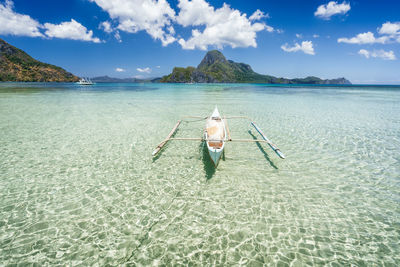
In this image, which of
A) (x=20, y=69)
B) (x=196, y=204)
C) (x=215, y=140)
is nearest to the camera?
(x=196, y=204)

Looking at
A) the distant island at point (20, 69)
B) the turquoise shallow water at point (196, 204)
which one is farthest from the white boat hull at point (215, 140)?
the distant island at point (20, 69)

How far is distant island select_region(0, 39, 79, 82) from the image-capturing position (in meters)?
139

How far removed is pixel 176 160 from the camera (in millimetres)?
8242

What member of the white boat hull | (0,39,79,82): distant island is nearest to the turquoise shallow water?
the white boat hull

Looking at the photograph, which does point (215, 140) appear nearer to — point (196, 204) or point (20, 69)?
point (196, 204)

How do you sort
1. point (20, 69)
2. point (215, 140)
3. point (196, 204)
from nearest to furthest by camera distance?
point (196, 204) → point (215, 140) → point (20, 69)

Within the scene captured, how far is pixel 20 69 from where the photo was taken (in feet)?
493

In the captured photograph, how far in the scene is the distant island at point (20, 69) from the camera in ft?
456

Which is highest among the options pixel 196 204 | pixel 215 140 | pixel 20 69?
pixel 20 69

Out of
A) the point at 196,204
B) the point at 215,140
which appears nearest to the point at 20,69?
the point at 215,140

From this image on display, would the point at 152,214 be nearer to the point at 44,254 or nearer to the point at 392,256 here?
the point at 44,254

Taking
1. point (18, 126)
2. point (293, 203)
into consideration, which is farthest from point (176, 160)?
point (18, 126)

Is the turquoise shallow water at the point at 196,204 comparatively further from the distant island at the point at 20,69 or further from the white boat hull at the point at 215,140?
the distant island at the point at 20,69

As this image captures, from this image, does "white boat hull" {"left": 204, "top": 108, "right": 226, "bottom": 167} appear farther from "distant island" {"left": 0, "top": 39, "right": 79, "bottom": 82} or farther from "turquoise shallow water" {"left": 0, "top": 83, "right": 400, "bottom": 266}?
"distant island" {"left": 0, "top": 39, "right": 79, "bottom": 82}
